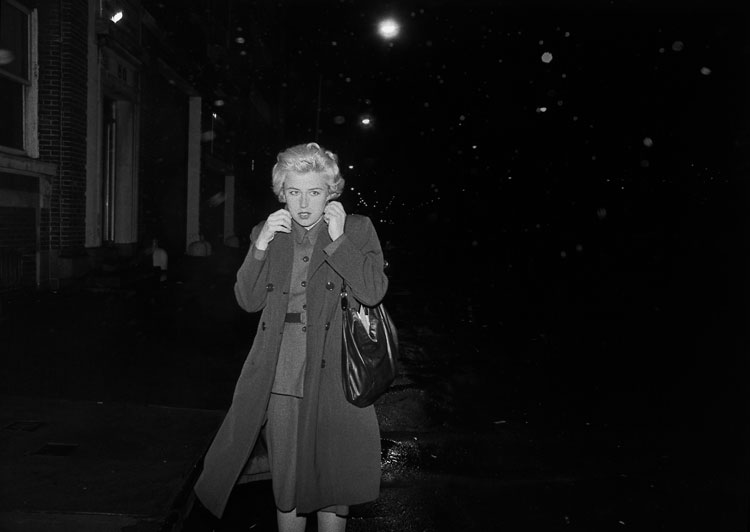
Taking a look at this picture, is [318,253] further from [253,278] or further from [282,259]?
[253,278]

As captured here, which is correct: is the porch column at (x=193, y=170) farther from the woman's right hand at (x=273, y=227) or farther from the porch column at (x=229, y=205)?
the woman's right hand at (x=273, y=227)

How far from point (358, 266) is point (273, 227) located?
44 centimetres

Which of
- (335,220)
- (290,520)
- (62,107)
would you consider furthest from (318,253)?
(62,107)

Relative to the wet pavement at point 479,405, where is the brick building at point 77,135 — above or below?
above

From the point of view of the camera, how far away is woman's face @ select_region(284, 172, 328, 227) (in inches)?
134

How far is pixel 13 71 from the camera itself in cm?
1098

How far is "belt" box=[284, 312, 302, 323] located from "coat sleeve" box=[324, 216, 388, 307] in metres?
0.27

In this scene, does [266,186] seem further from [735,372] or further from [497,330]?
[735,372]

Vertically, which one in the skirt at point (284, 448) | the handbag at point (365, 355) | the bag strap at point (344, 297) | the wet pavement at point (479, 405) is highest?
the bag strap at point (344, 297)

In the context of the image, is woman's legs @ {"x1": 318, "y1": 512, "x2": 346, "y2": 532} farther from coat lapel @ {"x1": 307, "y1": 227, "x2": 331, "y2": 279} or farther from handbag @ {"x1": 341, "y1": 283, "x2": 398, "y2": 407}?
coat lapel @ {"x1": 307, "y1": 227, "x2": 331, "y2": 279}

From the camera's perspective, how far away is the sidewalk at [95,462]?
390 centimetres

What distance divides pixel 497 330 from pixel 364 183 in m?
73.6

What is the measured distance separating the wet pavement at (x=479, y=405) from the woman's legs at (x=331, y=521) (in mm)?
830

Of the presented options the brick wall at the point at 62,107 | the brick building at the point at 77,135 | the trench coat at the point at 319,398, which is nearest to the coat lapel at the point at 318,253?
the trench coat at the point at 319,398
